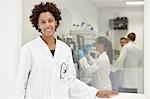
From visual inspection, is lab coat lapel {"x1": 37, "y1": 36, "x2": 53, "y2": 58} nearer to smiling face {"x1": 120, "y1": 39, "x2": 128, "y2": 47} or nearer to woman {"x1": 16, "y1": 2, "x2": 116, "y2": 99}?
woman {"x1": 16, "y1": 2, "x2": 116, "y2": 99}

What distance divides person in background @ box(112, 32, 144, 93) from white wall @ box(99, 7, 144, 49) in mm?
51

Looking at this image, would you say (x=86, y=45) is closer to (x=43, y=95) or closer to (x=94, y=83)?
(x=94, y=83)

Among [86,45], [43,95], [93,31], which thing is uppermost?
[93,31]

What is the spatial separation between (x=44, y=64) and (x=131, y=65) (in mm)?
833

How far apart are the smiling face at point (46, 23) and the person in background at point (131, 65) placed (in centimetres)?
72

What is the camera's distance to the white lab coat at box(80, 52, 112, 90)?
2189 millimetres

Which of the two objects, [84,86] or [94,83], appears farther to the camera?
[94,83]


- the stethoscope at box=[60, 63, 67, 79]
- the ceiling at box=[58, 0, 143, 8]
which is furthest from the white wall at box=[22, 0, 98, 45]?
the stethoscope at box=[60, 63, 67, 79]

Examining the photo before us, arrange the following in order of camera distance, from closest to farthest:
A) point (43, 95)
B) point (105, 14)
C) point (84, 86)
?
point (43, 95)
point (84, 86)
point (105, 14)

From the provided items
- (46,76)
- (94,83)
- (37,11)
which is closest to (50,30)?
(37,11)

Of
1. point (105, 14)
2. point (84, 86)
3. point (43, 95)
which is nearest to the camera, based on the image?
point (43, 95)

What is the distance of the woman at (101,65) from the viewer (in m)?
2.19

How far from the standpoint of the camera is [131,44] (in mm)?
2135

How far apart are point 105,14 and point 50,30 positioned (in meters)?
0.61
